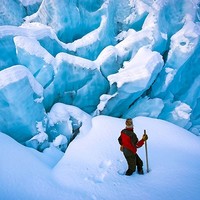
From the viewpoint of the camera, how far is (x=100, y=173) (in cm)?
494

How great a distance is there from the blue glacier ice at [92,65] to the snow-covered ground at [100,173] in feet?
4.44

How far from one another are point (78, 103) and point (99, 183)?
221 inches

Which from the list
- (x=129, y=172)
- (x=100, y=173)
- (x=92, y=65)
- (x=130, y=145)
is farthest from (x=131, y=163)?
(x=92, y=65)

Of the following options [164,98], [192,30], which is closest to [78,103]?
[164,98]

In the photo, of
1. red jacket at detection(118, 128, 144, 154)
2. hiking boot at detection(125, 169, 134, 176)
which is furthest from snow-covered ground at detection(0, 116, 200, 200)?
red jacket at detection(118, 128, 144, 154)

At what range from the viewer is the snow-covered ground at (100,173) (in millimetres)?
3902

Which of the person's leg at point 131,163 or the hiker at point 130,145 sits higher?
the hiker at point 130,145

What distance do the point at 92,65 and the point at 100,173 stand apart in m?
5.45

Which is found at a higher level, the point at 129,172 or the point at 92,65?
the point at 92,65

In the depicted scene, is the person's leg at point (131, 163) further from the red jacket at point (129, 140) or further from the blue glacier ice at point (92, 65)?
the blue glacier ice at point (92, 65)

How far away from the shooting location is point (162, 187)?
397cm

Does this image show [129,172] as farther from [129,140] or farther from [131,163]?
[129,140]

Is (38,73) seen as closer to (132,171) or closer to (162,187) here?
(132,171)

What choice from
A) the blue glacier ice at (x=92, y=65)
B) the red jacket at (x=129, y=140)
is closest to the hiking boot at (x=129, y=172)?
the red jacket at (x=129, y=140)
